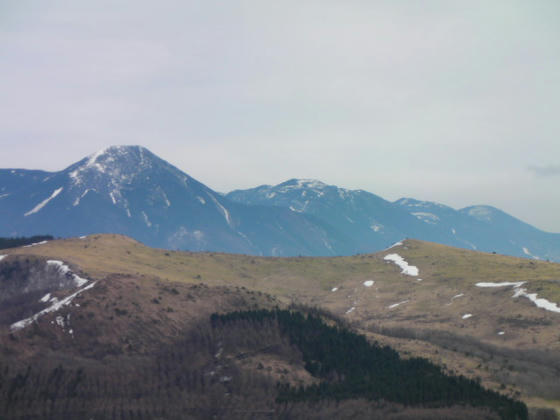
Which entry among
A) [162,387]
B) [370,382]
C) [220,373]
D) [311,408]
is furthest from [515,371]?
[162,387]

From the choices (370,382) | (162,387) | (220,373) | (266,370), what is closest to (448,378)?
(370,382)

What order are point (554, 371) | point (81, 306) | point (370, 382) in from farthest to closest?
point (81, 306), point (554, 371), point (370, 382)

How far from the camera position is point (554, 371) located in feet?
583

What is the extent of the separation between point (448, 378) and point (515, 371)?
30250mm

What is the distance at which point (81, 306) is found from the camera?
199 meters

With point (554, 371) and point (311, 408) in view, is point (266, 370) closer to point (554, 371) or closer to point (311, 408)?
point (311, 408)

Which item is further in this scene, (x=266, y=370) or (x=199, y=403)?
(x=266, y=370)

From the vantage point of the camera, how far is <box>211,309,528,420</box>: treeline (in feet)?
482

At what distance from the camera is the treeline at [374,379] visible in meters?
147

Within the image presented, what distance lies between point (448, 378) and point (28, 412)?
96.0 metres

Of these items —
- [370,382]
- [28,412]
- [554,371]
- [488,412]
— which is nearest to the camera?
[488,412]

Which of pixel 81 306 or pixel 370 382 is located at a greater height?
pixel 81 306

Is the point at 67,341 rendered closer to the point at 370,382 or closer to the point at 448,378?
the point at 370,382

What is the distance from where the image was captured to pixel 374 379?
167m
